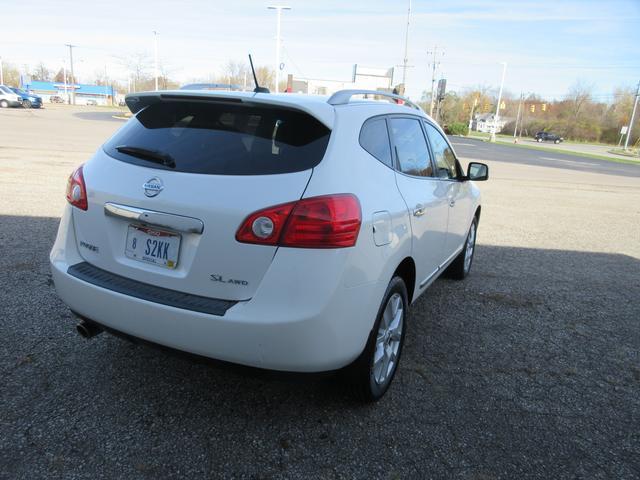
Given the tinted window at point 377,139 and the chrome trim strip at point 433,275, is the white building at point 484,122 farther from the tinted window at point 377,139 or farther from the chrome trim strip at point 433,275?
the tinted window at point 377,139

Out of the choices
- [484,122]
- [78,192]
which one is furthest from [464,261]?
[484,122]

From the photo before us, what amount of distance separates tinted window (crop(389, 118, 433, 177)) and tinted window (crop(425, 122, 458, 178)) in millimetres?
218

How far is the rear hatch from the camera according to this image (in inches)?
90.4

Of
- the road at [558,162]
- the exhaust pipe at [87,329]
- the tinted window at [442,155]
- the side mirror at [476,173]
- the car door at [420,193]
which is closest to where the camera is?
the exhaust pipe at [87,329]

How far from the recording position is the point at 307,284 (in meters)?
2.24

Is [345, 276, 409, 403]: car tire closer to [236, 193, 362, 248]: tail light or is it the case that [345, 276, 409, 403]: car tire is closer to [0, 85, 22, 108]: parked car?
[236, 193, 362, 248]: tail light

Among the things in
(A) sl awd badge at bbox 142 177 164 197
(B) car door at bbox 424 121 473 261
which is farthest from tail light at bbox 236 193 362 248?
(B) car door at bbox 424 121 473 261

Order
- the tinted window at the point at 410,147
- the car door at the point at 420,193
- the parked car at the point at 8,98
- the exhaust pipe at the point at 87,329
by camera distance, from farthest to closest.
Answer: the parked car at the point at 8,98 < the tinted window at the point at 410,147 < the car door at the point at 420,193 < the exhaust pipe at the point at 87,329

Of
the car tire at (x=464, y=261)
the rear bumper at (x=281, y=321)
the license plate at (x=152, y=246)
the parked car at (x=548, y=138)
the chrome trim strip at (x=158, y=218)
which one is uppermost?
the chrome trim strip at (x=158, y=218)

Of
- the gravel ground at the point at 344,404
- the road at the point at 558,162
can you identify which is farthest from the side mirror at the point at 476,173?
the road at the point at 558,162

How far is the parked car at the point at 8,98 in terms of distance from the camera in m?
43.3

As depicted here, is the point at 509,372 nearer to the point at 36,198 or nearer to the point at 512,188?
the point at 36,198

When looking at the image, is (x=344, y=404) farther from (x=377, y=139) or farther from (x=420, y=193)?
(x=377, y=139)

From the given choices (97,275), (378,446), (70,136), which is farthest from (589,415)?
(70,136)
